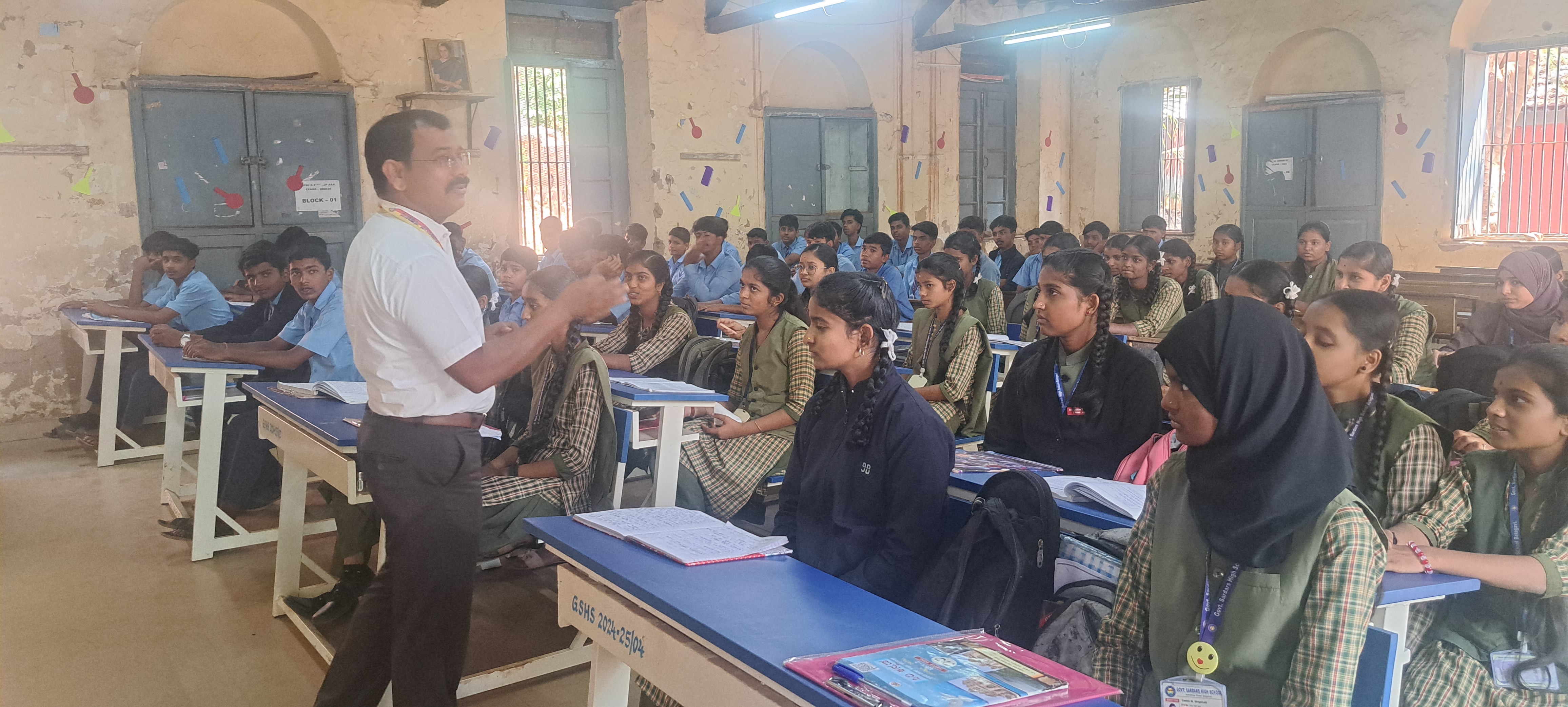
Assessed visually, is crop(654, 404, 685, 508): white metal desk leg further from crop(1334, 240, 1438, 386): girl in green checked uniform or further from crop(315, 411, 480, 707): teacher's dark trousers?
crop(1334, 240, 1438, 386): girl in green checked uniform

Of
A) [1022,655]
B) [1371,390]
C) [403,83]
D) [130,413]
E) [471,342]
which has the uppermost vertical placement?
[403,83]

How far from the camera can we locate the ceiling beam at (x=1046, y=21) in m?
8.62

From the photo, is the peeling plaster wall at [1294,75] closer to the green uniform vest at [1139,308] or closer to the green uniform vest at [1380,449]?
the green uniform vest at [1139,308]

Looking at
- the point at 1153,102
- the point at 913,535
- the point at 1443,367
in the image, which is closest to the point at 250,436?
the point at 913,535

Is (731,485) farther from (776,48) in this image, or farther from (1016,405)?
(776,48)

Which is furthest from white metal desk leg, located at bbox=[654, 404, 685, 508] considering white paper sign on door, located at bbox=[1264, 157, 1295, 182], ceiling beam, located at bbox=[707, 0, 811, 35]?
white paper sign on door, located at bbox=[1264, 157, 1295, 182]

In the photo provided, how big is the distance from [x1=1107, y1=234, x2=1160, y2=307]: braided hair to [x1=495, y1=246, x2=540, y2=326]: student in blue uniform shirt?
333 cm

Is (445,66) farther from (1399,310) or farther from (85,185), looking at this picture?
(1399,310)

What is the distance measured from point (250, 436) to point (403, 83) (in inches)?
172

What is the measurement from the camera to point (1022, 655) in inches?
54.3

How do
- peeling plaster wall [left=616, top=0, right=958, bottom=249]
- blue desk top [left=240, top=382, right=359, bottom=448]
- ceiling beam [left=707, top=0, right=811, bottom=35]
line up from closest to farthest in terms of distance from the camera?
blue desk top [left=240, top=382, right=359, bottom=448] → ceiling beam [left=707, top=0, right=811, bottom=35] → peeling plaster wall [left=616, top=0, right=958, bottom=249]

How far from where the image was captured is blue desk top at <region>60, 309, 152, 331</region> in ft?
18.1

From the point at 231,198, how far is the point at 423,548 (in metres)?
6.50

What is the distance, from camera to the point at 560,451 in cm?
312
